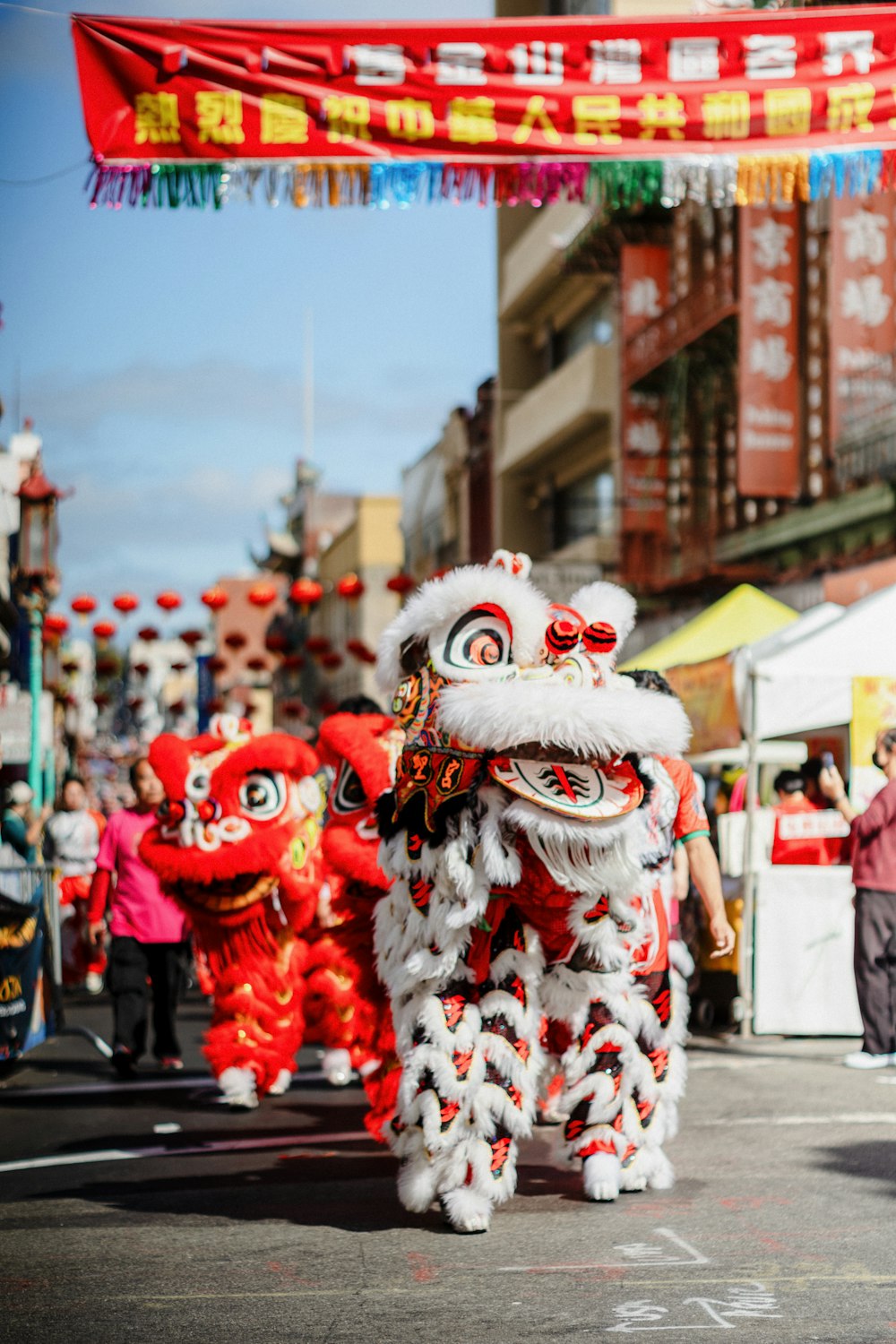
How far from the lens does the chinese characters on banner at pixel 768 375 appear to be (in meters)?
21.2

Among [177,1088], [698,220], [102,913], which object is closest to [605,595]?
[177,1088]

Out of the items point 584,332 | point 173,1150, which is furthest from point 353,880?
point 584,332

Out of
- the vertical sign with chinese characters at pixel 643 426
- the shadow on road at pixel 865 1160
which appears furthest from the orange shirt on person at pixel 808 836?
the vertical sign with chinese characters at pixel 643 426

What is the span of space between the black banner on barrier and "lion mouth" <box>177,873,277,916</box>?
6.20 feet

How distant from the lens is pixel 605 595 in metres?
6.02

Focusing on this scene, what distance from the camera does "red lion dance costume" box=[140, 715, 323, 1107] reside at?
27.6 ft

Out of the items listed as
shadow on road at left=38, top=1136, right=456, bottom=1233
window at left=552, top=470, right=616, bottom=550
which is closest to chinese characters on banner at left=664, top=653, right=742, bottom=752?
shadow on road at left=38, top=1136, right=456, bottom=1233

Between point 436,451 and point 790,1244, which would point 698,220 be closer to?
point 436,451

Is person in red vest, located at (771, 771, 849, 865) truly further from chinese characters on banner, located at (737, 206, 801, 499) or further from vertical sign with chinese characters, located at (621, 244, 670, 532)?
vertical sign with chinese characters, located at (621, 244, 670, 532)

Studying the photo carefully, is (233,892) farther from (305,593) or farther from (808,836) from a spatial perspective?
(305,593)

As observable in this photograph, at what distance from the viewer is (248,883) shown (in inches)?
333

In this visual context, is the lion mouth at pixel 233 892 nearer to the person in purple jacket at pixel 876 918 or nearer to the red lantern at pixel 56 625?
the person in purple jacket at pixel 876 918

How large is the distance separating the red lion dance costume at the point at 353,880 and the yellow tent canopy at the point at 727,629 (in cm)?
611

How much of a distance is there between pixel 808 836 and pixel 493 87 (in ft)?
19.6
